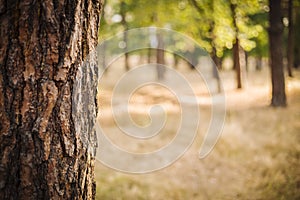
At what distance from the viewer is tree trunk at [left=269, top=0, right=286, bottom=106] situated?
10242 mm

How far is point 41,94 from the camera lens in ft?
5.84

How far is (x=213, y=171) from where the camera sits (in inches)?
218

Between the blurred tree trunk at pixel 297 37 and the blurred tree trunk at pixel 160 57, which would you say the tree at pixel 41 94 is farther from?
the blurred tree trunk at pixel 297 37

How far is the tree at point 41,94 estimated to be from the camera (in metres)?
1.73

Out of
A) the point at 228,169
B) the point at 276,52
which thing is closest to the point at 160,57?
the point at 276,52

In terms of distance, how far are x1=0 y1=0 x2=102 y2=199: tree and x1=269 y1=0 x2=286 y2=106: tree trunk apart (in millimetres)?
9743

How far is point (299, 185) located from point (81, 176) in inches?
Answer: 156

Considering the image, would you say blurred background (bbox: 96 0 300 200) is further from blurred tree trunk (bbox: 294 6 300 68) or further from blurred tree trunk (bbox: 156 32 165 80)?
blurred tree trunk (bbox: 294 6 300 68)

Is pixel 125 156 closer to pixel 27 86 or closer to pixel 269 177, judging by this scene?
pixel 269 177

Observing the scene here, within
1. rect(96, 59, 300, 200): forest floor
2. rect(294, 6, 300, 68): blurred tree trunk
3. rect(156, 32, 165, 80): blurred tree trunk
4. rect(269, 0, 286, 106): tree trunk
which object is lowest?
rect(96, 59, 300, 200): forest floor

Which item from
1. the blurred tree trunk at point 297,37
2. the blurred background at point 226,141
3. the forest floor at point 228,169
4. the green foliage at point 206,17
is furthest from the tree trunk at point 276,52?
the blurred tree trunk at point 297,37

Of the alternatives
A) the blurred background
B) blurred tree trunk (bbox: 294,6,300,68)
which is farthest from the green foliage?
blurred tree trunk (bbox: 294,6,300,68)

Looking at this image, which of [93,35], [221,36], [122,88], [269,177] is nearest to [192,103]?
[221,36]

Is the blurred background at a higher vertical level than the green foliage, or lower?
lower
